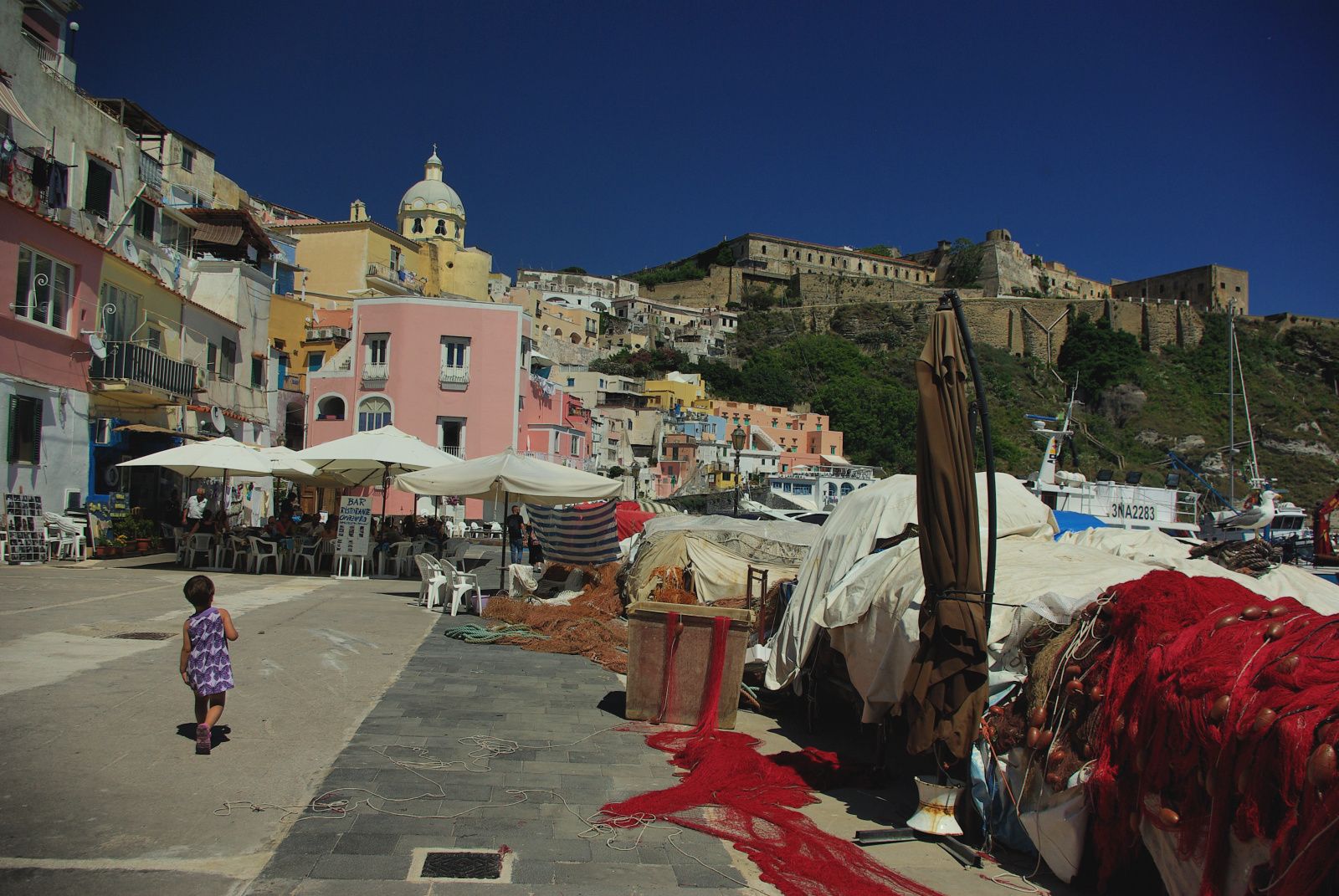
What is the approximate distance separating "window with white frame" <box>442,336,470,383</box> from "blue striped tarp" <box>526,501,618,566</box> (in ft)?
66.5

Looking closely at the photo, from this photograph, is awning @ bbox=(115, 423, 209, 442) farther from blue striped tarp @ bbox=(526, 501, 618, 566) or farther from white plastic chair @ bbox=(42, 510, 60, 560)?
blue striped tarp @ bbox=(526, 501, 618, 566)

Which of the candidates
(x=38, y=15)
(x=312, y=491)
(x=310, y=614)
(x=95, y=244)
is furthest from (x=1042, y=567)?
(x=312, y=491)

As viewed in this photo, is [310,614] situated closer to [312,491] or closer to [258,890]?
[258,890]

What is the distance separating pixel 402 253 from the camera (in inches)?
2178

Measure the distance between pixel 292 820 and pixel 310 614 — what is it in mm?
7264

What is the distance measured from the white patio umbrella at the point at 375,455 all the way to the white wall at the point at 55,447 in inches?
179

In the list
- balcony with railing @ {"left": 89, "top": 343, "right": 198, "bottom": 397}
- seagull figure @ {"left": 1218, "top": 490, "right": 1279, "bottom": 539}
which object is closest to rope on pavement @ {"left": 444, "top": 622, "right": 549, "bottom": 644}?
balcony with railing @ {"left": 89, "top": 343, "right": 198, "bottom": 397}

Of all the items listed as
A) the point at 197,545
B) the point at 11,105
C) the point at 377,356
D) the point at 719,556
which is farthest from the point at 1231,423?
the point at 11,105

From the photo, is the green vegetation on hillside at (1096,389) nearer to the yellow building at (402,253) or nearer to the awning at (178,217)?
the yellow building at (402,253)

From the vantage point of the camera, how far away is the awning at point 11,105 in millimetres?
16734

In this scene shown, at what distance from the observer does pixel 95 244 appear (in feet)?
58.9

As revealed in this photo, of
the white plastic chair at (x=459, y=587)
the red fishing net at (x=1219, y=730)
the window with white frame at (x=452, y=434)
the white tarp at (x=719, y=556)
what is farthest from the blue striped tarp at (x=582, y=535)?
the window with white frame at (x=452, y=434)

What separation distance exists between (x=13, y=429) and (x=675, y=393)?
6641 cm

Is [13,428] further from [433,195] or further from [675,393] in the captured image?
[675,393]
